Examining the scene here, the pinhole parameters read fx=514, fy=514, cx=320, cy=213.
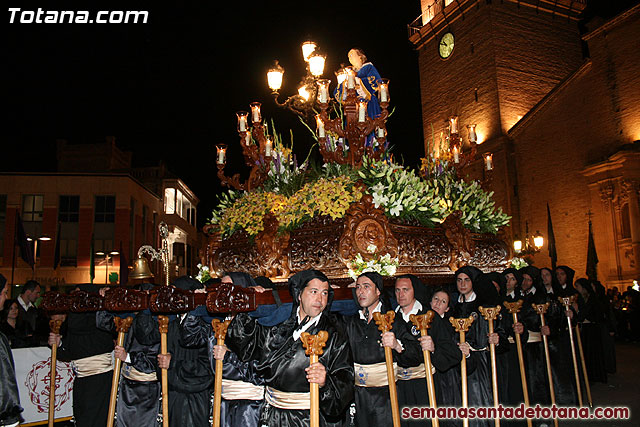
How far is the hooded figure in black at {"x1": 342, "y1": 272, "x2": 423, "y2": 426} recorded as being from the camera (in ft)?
15.0

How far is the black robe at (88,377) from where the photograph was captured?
241 inches

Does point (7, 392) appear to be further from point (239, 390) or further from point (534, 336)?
point (534, 336)

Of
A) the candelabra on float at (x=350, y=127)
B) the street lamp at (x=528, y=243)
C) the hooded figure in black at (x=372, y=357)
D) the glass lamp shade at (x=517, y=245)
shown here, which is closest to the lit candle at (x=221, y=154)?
the candelabra on float at (x=350, y=127)

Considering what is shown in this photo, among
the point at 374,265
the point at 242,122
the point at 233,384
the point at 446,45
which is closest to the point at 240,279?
the point at 233,384

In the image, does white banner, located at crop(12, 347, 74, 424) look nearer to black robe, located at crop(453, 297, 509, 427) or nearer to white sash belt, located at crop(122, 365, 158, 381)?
white sash belt, located at crop(122, 365, 158, 381)

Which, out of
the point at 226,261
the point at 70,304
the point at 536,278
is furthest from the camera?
the point at 536,278

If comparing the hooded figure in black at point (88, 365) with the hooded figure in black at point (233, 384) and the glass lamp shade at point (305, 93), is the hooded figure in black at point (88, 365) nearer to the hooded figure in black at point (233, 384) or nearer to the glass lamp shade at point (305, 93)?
the hooded figure in black at point (233, 384)

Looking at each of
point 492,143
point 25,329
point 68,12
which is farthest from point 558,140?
point 25,329

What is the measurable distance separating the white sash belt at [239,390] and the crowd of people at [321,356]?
1 cm

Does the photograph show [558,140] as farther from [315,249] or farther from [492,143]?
[315,249]

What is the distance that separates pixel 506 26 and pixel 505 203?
8.69 meters

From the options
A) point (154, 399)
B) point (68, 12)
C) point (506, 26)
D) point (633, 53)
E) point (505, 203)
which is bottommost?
point (154, 399)

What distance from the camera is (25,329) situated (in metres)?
8.33

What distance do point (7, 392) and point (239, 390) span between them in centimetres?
193
